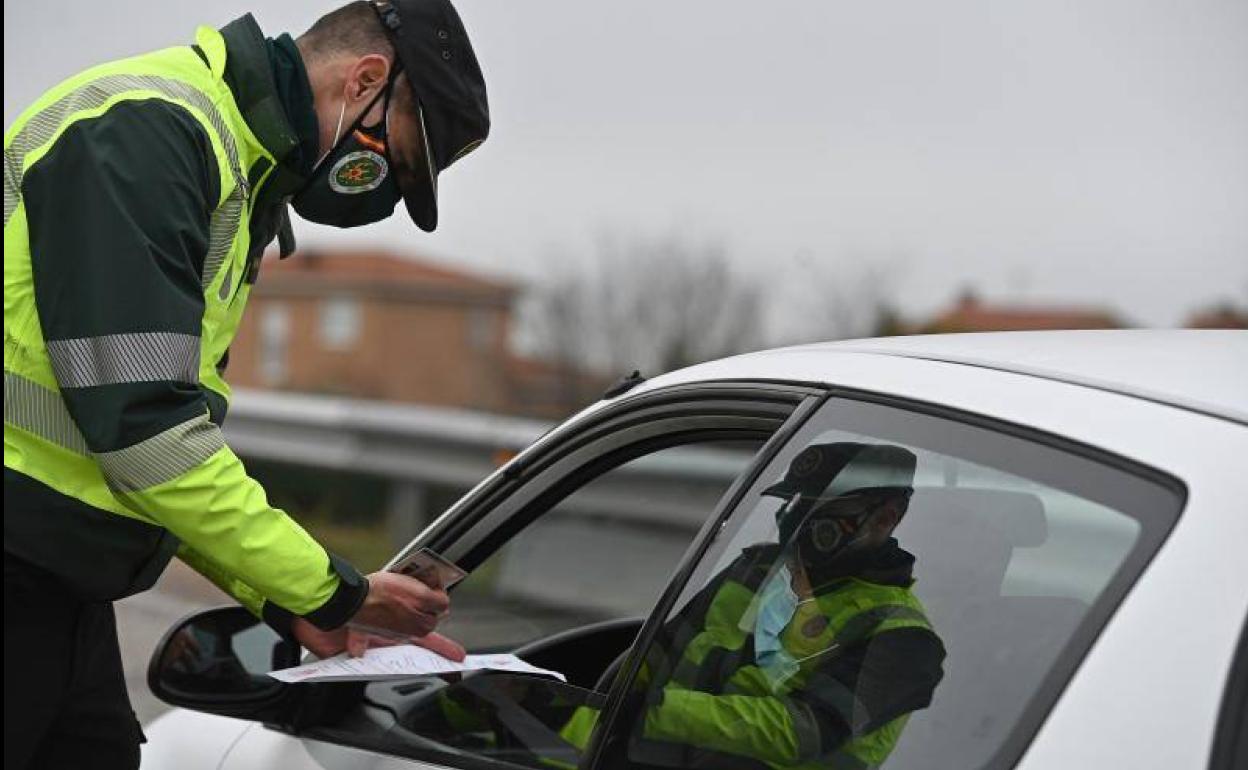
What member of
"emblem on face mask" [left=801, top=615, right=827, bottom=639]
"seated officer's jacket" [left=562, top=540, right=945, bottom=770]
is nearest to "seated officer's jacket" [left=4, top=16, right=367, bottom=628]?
"seated officer's jacket" [left=562, top=540, right=945, bottom=770]

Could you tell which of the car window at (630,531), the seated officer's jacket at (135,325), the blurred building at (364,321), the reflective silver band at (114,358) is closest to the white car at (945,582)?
the seated officer's jacket at (135,325)

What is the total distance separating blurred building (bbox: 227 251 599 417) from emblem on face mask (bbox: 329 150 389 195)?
34733 millimetres

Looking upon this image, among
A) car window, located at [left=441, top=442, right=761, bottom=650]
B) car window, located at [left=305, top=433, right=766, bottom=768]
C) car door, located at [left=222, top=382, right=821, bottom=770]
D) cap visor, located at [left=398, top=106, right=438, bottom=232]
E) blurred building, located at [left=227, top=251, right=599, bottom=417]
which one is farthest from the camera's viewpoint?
blurred building, located at [left=227, top=251, right=599, bottom=417]

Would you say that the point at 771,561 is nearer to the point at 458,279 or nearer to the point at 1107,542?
the point at 1107,542

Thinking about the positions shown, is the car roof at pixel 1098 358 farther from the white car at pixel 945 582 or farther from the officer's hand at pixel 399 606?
the officer's hand at pixel 399 606

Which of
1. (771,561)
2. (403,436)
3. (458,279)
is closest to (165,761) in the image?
(771,561)

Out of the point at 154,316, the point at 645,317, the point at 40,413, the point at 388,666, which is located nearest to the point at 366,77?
the point at 154,316

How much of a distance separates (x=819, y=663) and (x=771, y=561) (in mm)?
146

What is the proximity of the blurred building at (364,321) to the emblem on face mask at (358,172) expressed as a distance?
3473 cm

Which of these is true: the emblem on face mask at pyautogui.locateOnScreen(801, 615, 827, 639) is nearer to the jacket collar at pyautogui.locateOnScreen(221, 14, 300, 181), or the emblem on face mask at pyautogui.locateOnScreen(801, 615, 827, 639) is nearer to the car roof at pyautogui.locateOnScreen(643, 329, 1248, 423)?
the car roof at pyautogui.locateOnScreen(643, 329, 1248, 423)

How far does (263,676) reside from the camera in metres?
2.84

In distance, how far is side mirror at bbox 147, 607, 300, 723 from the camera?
9.09ft

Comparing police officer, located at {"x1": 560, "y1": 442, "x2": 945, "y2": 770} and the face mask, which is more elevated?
the face mask

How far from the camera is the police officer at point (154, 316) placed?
2178 millimetres
